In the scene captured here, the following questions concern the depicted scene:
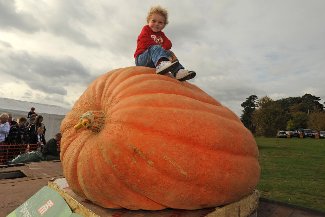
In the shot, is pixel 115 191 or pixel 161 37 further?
pixel 161 37

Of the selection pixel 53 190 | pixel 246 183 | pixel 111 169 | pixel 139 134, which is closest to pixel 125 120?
pixel 139 134

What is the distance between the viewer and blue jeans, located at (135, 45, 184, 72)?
3052mm

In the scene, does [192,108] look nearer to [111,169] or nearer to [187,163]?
[187,163]

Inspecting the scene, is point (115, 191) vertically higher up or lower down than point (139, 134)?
lower down

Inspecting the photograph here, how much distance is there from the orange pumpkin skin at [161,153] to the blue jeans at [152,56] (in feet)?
1.64

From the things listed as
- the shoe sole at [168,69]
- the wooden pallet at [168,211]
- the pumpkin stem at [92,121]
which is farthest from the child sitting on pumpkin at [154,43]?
the wooden pallet at [168,211]

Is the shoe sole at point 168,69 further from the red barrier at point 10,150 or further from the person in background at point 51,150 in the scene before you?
the red barrier at point 10,150

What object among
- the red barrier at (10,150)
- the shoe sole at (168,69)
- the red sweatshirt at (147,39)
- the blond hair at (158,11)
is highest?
the blond hair at (158,11)

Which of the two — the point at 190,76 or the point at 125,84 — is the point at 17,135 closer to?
the point at 125,84

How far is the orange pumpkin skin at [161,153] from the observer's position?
2.13m

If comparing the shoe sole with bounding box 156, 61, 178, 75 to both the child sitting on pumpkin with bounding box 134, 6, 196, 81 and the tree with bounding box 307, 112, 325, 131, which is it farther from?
the tree with bounding box 307, 112, 325, 131

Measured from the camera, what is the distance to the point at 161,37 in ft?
11.8

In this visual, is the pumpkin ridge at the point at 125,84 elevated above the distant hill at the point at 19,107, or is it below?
below

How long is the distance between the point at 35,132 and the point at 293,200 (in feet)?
25.3
